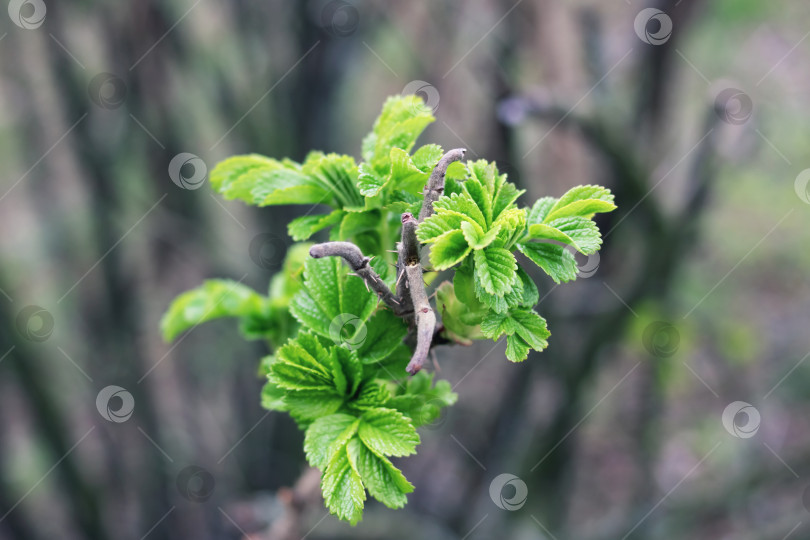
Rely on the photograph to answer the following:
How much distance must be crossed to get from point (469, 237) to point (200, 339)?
2.84 meters

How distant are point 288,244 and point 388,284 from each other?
1.79 meters

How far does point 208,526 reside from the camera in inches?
119

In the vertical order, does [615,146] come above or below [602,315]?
above

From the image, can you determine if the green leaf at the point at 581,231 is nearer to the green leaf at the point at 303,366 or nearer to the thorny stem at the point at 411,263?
the thorny stem at the point at 411,263

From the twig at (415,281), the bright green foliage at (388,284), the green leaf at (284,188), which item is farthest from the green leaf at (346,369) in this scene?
the green leaf at (284,188)

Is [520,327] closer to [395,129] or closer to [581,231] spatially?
[581,231]

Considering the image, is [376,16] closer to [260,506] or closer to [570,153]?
[570,153]

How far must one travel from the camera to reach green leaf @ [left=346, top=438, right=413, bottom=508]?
747 mm

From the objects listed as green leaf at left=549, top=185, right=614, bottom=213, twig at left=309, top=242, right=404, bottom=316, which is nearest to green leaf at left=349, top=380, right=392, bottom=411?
twig at left=309, top=242, right=404, bottom=316

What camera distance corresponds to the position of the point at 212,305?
1128 mm

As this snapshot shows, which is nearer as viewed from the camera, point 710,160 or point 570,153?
point 710,160

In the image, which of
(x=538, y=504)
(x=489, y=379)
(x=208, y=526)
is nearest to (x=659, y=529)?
(x=538, y=504)

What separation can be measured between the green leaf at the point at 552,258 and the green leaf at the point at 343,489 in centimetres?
32

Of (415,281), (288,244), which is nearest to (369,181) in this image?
(415,281)
